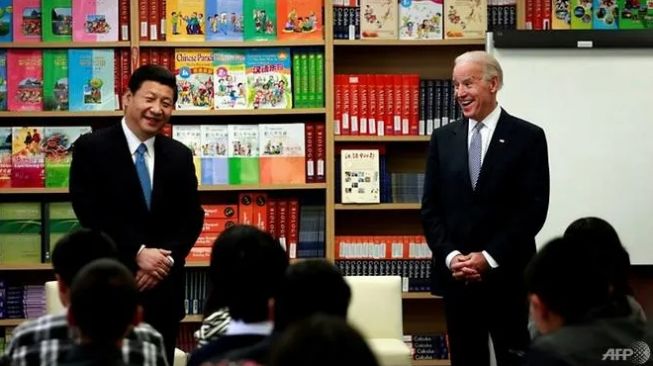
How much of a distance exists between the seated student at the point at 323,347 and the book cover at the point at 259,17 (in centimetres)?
431

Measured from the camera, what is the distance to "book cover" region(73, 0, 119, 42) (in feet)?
18.6

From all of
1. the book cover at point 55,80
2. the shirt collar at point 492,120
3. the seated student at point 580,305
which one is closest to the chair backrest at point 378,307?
the shirt collar at point 492,120

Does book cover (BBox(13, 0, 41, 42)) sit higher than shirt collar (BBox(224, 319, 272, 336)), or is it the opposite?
book cover (BBox(13, 0, 41, 42))

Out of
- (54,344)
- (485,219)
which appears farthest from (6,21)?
(54,344)

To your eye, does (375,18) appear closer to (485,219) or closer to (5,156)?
(485,219)

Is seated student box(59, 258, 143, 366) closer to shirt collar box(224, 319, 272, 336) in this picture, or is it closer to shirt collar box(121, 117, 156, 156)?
shirt collar box(224, 319, 272, 336)

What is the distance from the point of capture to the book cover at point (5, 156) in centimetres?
570

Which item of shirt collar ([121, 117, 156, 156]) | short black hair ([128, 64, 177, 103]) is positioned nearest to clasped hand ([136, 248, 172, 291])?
shirt collar ([121, 117, 156, 156])

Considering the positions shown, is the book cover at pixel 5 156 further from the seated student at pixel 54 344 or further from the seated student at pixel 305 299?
the seated student at pixel 305 299

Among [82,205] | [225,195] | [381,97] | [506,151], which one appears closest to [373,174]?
[381,97]

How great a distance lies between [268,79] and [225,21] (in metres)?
0.37

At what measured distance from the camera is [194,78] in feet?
18.8

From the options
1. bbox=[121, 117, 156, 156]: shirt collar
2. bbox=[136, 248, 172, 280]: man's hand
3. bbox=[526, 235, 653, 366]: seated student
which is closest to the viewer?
bbox=[526, 235, 653, 366]: seated student

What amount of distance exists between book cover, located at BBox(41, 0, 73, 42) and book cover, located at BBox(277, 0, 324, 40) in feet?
3.60
